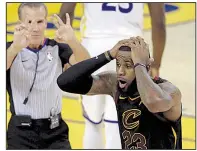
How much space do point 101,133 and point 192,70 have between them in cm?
353

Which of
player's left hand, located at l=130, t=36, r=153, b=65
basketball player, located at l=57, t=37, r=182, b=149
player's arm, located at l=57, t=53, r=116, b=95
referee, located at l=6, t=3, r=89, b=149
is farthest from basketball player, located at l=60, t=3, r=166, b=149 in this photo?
player's left hand, located at l=130, t=36, r=153, b=65

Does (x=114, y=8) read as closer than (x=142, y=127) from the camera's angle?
No

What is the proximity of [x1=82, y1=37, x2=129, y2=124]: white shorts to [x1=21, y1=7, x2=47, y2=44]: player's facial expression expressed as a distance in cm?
92

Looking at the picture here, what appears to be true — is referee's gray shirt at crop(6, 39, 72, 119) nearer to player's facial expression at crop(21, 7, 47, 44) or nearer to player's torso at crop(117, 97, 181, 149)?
player's facial expression at crop(21, 7, 47, 44)

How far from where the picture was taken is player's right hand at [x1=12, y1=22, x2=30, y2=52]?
535 cm

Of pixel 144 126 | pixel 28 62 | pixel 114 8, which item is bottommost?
pixel 144 126

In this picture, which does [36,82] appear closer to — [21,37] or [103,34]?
[21,37]

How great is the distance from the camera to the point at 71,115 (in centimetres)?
822

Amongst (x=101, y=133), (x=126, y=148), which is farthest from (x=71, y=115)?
(x=126, y=148)

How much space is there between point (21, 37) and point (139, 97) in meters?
1.35

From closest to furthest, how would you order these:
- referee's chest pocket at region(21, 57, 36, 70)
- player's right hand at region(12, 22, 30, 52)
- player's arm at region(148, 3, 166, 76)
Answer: player's right hand at region(12, 22, 30, 52) → referee's chest pocket at region(21, 57, 36, 70) → player's arm at region(148, 3, 166, 76)

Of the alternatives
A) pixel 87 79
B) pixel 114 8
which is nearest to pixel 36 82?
pixel 87 79

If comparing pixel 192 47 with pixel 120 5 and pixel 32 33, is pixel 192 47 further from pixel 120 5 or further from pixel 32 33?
pixel 32 33

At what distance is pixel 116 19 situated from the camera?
6.49m
